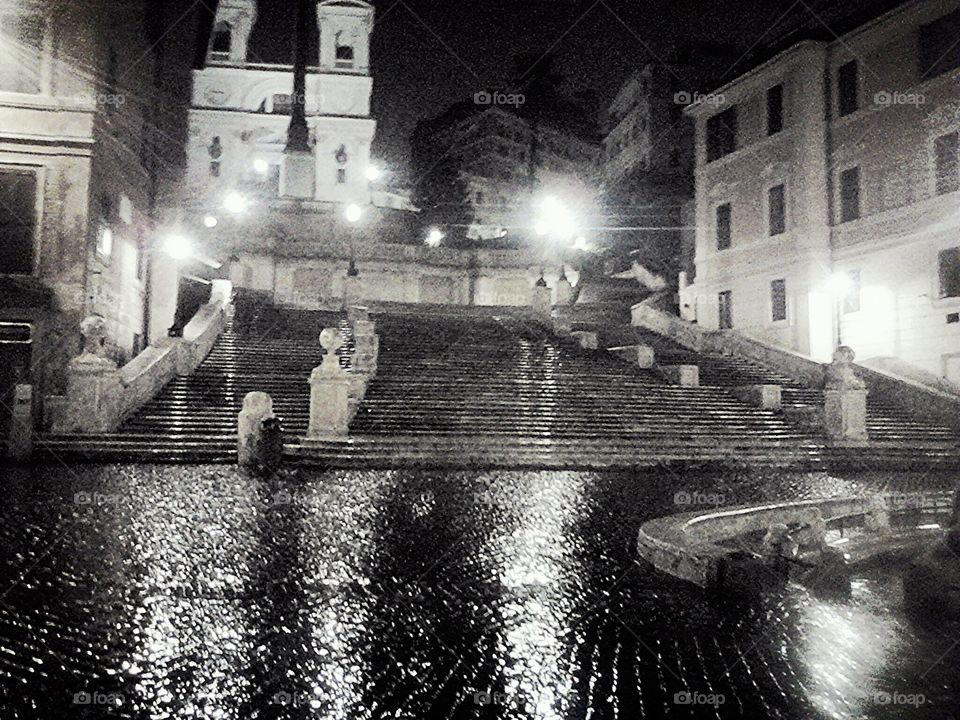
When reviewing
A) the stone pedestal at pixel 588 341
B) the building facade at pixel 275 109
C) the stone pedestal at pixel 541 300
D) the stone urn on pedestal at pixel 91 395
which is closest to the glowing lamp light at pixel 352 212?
the building facade at pixel 275 109

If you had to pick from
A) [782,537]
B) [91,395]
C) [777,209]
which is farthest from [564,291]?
[782,537]

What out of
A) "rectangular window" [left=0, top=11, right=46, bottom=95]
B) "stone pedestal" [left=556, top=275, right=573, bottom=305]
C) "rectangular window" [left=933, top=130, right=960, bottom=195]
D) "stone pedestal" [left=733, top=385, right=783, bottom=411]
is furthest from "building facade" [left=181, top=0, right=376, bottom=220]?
"stone pedestal" [left=733, top=385, right=783, bottom=411]

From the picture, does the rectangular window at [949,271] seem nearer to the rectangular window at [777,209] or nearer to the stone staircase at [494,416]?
the stone staircase at [494,416]

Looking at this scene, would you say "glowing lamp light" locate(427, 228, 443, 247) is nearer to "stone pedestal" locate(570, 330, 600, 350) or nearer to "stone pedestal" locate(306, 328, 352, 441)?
"stone pedestal" locate(570, 330, 600, 350)

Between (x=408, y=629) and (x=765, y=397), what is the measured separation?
13712 mm

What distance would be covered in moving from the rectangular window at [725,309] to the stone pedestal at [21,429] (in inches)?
948

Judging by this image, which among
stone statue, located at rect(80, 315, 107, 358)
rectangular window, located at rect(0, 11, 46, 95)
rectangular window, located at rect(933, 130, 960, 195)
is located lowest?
stone statue, located at rect(80, 315, 107, 358)

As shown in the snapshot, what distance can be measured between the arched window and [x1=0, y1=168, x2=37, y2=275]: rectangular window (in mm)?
30144

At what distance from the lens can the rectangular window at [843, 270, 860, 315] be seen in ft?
74.4

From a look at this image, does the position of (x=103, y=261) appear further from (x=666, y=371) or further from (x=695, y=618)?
(x=695, y=618)

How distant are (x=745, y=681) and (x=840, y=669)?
0.67 meters

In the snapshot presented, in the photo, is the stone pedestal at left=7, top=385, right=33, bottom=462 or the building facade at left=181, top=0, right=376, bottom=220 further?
the building facade at left=181, top=0, right=376, bottom=220

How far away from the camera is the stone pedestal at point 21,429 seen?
11.7 m

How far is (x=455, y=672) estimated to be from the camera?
392 cm
